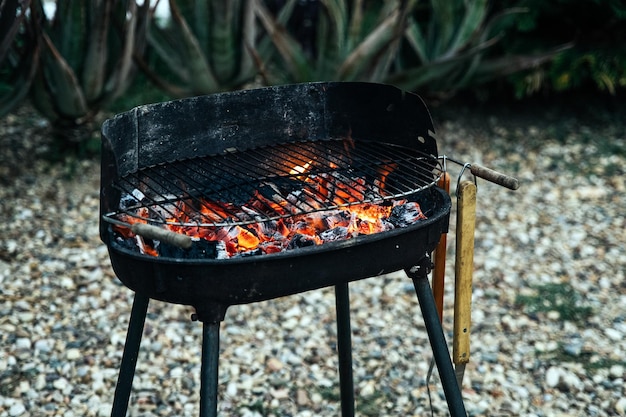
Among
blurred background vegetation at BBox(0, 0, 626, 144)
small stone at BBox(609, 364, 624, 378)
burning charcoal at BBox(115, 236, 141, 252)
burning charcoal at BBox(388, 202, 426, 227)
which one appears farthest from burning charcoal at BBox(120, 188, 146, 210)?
small stone at BBox(609, 364, 624, 378)

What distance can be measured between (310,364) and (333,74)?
6.36 feet

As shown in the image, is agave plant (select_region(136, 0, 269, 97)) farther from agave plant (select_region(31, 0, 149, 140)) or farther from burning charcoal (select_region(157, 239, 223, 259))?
burning charcoal (select_region(157, 239, 223, 259))

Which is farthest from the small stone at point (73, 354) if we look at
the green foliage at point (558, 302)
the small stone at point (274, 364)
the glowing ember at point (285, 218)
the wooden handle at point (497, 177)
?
the green foliage at point (558, 302)

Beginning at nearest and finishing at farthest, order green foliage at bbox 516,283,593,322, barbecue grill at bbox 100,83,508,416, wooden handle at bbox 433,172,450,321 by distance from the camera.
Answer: barbecue grill at bbox 100,83,508,416 → wooden handle at bbox 433,172,450,321 → green foliage at bbox 516,283,593,322

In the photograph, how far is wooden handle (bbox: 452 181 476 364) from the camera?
79.1 inches

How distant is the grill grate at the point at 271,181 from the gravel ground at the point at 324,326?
3.42 feet

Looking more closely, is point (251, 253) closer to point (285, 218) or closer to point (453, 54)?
point (285, 218)

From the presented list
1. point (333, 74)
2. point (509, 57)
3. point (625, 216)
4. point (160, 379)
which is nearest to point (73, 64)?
point (333, 74)

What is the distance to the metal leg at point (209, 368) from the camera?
168cm

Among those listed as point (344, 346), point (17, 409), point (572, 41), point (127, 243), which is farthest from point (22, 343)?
point (572, 41)

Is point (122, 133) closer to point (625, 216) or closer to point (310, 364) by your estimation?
point (310, 364)

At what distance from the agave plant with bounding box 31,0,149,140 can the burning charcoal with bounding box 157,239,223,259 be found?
7.82 ft

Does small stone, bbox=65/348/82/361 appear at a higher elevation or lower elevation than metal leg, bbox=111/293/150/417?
lower

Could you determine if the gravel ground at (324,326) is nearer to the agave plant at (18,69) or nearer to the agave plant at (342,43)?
the agave plant at (18,69)
